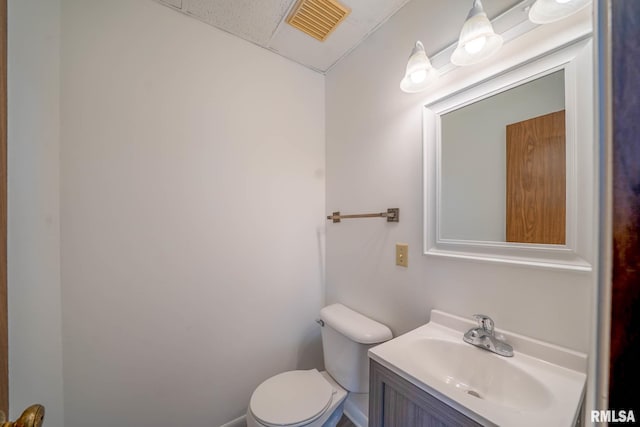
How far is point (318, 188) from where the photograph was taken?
1701 millimetres

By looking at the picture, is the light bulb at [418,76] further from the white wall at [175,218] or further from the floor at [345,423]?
the floor at [345,423]

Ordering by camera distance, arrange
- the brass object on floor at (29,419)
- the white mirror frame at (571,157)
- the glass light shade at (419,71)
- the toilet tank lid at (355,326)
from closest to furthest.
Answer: the brass object on floor at (29,419)
the white mirror frame at (571,157)
the glass light shade at (419,71)
the toilet tank lid at (355,326)

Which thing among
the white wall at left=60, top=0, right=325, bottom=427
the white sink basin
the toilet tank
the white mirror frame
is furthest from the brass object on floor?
the white mirror frame

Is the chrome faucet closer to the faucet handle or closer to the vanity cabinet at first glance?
the faucet handle

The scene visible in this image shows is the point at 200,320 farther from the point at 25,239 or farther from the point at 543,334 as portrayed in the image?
the point at 543,334

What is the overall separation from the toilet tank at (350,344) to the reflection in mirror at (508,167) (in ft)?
1.99

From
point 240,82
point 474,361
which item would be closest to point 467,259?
point 474,361

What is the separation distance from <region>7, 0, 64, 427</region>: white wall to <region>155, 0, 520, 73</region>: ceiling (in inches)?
23.1

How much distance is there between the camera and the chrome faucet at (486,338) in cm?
79

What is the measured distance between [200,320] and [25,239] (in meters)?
0.77

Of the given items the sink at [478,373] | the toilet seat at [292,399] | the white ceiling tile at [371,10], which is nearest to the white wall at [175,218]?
the toilet seat at [292,399]

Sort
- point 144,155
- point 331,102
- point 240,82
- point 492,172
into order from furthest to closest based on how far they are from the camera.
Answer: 1. point 331,102
2. point 240,82
3. point 144,155
4. point 492,172

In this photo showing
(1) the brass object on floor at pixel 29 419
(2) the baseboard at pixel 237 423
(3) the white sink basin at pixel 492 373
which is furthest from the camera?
(2) the baseboard at pixel 237 423

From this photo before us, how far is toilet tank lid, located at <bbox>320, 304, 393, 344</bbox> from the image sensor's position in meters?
1.12
